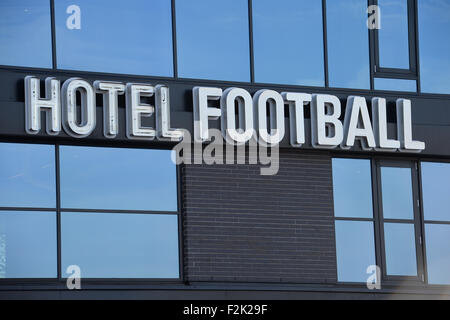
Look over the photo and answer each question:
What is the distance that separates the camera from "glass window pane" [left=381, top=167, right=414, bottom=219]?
2120 cm

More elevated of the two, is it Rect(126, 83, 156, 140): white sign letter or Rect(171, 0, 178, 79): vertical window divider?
Rect(171, 0, 178, 79): vertical window divider

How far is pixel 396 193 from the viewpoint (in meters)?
21.3

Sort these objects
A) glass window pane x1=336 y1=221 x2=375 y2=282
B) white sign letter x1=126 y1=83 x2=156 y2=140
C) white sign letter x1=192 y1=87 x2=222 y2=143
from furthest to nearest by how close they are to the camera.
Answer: glass window pane x1=336 y1=221 x2=375 y2=282 < white sign letter x1=192 y1=87 x2=222 y2=143 < white sign letter x1=126 y1=83 x2=156 y2=140

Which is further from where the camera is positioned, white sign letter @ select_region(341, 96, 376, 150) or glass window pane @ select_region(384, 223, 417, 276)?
glass window pane @ select_region(384, 223, 417, 276)

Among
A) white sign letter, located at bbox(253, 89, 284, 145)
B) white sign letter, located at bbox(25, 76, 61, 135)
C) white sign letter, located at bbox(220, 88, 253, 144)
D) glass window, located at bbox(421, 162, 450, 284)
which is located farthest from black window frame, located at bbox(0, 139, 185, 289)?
glass window, located at bbox(421, 162, 450, 284)

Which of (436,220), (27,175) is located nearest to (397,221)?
(436,220)

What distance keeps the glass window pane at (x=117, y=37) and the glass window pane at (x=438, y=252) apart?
A: 5655mm

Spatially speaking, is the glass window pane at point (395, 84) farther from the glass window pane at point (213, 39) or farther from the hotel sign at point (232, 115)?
the glass window pane at point (213, 39)

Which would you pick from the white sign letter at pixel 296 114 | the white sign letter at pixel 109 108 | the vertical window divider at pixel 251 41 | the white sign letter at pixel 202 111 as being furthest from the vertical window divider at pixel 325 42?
the white sign letter at pixel 109 108

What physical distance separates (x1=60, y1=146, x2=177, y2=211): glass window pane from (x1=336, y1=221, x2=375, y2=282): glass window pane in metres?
3.13

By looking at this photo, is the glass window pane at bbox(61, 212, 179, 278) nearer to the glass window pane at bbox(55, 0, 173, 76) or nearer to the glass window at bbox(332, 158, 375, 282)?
the glass window pane at bbox(55, 0, 173, 76)

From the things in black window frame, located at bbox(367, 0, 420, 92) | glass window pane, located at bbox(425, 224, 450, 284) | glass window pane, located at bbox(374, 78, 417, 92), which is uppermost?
black window frame, located at bbox(367, 0, 420, 92)

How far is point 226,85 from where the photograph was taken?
2048 centimetres
